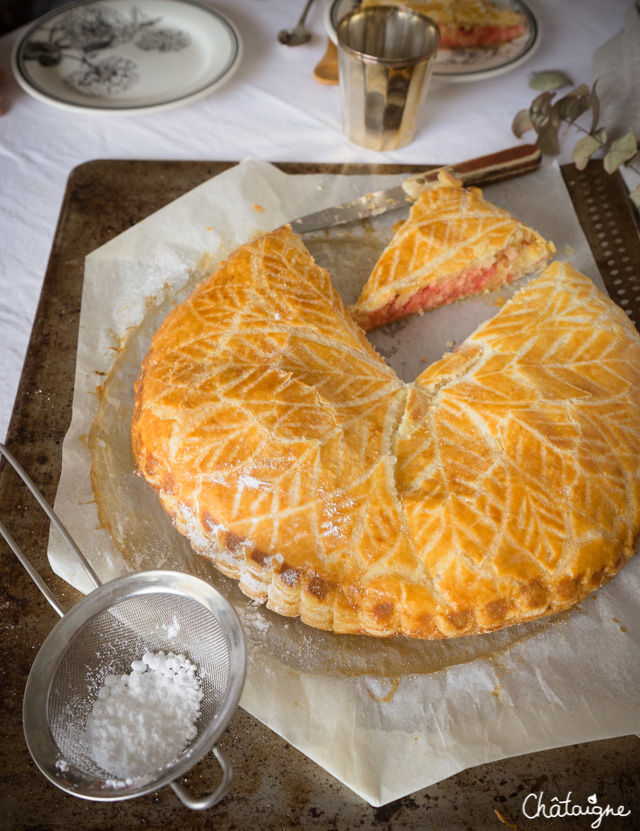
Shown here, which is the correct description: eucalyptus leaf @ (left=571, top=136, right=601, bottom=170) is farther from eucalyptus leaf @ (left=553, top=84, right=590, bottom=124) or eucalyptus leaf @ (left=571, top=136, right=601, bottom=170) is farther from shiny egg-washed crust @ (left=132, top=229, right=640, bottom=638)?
shiny egg-washed crust @ (left=132, top=229, right=640, bottom=638)

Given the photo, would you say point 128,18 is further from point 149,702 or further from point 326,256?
point 149,702

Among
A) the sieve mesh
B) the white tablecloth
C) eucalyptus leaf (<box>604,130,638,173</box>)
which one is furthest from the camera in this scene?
the white tablecloth

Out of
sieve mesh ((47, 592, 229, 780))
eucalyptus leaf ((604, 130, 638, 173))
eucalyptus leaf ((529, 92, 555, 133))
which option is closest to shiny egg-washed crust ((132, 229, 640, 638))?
sieve mesh ((47, 592, 229, 780))

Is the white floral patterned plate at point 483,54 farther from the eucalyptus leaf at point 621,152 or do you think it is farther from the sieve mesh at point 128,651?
the sieve mesh at point 128,651

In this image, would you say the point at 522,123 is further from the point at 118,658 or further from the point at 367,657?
the point at 118,658

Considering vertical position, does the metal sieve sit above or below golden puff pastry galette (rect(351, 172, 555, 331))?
below

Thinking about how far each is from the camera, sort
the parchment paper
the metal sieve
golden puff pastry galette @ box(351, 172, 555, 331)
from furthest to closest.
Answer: golden puff pastry galette @ box(351, 172, 555, 331), the parchment paper, the metal sieve

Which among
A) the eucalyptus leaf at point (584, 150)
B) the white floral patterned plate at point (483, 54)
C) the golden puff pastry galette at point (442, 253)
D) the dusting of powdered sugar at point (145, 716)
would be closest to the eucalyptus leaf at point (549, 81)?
the white floral patterned plate at point (483, 54)
